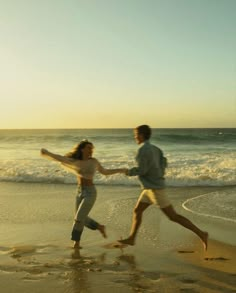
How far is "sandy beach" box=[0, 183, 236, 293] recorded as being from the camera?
5.00 m

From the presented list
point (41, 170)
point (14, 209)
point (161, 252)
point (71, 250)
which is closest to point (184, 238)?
point (161, 252)

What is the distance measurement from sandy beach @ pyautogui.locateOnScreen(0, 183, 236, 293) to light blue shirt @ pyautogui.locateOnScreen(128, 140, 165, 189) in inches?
41.1

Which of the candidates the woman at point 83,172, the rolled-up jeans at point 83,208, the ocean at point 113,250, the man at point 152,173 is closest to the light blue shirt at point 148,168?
the man at point 152,173

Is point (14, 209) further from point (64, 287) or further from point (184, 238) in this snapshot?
point (64, 287)

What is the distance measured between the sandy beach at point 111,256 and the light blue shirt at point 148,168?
3.43ft

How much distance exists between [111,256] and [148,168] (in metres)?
1.36

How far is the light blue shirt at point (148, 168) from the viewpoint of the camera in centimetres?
605

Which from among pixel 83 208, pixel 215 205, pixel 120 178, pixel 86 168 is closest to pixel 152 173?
pixel 86 168

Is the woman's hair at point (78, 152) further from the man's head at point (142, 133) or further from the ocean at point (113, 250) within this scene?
the ocean at point (113, 250)

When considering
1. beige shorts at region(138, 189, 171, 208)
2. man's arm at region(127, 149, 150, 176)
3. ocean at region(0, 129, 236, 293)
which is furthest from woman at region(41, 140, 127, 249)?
beige shorts at region(138, 189, 171, 208)

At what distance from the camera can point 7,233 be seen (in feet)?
25.1

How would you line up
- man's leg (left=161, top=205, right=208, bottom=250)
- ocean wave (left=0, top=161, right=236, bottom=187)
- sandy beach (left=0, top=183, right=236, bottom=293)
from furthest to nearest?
ocean wave (left=0, top=161, right=236, bottom=187), man's leg (left=161, top=205, right=208, bottom=250), sandy beach (left=0, top=183, right=236, bottom=293)

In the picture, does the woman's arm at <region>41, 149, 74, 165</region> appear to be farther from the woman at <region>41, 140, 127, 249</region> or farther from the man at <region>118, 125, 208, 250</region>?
the man at <region>118, 125, 208, 250</region>

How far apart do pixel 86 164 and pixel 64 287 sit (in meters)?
2.16
